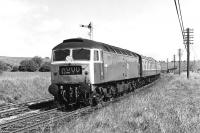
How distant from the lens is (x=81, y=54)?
44.6ft

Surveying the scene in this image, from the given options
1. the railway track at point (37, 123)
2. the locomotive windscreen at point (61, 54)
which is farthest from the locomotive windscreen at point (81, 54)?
the railway track at point (37, 123)

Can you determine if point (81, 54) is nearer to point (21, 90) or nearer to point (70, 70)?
point (70, 70)

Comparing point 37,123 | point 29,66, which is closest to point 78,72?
point 37,123

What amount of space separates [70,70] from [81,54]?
982 mm

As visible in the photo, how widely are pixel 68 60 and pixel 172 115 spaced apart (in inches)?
240

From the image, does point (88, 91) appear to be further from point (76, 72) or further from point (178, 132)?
point (178, 132)

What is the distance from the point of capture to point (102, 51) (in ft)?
47.9

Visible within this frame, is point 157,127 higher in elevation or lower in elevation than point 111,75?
lower

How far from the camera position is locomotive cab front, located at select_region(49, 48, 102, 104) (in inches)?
517

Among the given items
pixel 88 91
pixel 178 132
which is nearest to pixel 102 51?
pixel 88 91

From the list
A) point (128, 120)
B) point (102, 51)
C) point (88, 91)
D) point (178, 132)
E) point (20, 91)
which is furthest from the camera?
A: point (20, 91)

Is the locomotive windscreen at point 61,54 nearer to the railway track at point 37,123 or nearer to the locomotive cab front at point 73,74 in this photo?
the locomotive cab front at point 73,74

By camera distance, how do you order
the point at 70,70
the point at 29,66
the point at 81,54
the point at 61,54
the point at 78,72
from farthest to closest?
1. the point at 29,66
2. the point at 61,54
3. the point at 81,54
4. the point at 70,70
5. the point at 78,72

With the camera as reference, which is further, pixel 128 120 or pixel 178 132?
pixel 128 120
